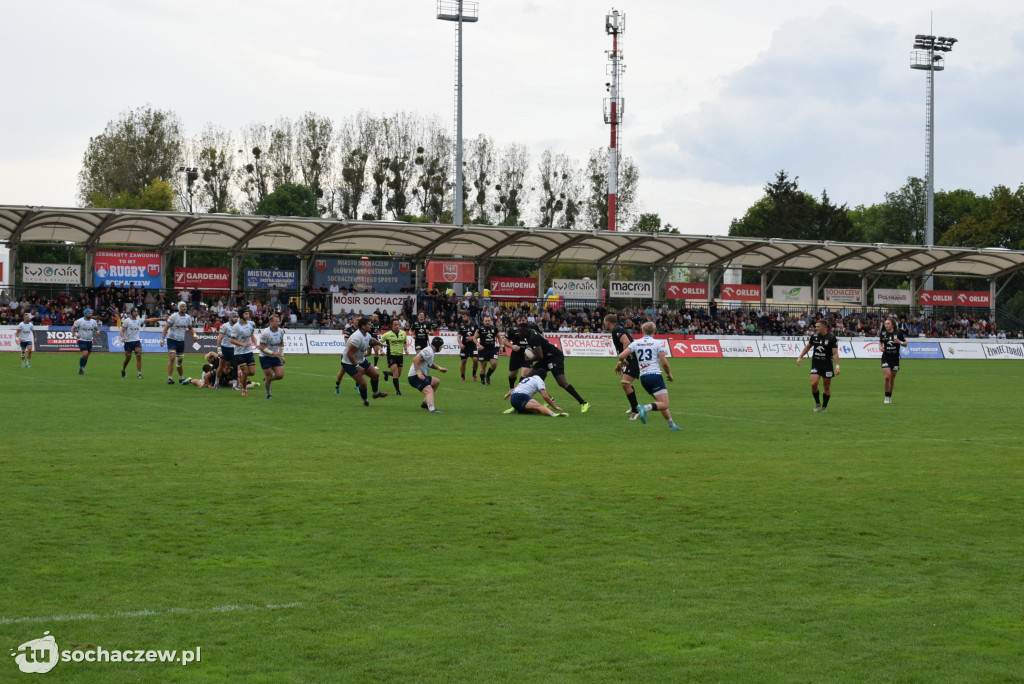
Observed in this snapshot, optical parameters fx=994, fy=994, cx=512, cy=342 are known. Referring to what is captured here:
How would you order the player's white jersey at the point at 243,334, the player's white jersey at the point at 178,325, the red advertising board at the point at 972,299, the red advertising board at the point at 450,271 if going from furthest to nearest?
the red advertising board at the point at 972,299 → the red advertising board at the point at 450,271 → the player's white jersey at the point at 178,325 → the player's white jersey at the point at 243,334

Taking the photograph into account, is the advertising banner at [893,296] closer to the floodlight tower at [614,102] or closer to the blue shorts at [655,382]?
the floodlight tower at [614,102]

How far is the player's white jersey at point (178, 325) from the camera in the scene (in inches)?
978

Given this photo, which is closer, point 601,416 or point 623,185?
point 601,416

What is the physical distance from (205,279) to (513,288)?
54.5 feet

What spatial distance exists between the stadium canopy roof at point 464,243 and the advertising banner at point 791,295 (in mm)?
2339

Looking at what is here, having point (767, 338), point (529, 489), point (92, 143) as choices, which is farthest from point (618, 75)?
point (529, 489)

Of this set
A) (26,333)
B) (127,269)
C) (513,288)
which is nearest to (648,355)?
(26,333)

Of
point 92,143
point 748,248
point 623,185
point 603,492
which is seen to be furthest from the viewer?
point 623,185

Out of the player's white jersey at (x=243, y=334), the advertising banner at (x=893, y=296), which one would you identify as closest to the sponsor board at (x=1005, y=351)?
the advertising banner at (x=893, y=296)

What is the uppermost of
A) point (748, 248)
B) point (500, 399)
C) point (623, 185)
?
point (623, 185)

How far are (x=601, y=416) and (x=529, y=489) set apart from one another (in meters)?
8.48

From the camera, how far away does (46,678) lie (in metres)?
5.05

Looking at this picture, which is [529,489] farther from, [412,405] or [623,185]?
[623,185]

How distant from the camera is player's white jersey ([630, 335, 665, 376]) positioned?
53.8 ft
